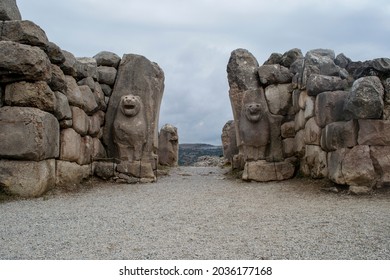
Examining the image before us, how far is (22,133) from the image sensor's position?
5258 mm

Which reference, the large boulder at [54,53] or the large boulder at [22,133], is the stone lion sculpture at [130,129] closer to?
the large boulder at [54,53]

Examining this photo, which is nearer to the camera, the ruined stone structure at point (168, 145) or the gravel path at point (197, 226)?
the gravel path at point (197, 226)

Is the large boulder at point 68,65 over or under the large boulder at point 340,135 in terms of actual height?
over

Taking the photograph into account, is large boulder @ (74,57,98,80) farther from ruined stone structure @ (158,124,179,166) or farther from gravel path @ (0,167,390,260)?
ruined stone structure @ (158,124,179,166)

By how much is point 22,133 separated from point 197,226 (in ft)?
10.2

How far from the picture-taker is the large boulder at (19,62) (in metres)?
5.26

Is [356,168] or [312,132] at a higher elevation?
[312,132]

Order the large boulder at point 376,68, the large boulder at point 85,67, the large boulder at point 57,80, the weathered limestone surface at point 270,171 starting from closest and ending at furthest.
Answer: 1. the large boulder at point 376,68
2. the large boulder at point 57,80
3. the large boulder at point 85,67
4. the weathered limestone surface at point 270,171

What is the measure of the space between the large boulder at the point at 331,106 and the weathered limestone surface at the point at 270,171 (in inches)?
60.5

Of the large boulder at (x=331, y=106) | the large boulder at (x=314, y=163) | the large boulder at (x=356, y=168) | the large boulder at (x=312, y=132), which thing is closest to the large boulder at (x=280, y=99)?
the large boulder at (x=312, y=132)

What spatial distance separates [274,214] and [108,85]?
5.36 meters

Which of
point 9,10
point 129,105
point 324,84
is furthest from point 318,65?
point 9,10

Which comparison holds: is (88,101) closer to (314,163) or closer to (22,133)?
(22,133)
